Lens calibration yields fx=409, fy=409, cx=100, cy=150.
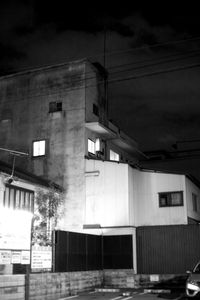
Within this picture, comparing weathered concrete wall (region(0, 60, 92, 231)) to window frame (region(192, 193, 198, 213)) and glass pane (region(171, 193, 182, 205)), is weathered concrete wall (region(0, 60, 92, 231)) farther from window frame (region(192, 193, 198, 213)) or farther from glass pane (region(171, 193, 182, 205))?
window frame (region(192, 193, 198, 213))

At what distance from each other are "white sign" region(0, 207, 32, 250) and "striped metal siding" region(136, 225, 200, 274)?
38.0 ft

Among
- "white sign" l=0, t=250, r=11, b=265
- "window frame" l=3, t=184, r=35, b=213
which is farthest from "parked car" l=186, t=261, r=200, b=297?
"window frame" l=3, t=184, r=35, b=213

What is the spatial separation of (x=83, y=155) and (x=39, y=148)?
4105 millimetres

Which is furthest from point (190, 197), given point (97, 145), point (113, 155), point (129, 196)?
point (113, 155)

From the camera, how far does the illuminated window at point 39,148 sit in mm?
31281

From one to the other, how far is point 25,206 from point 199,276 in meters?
10.8

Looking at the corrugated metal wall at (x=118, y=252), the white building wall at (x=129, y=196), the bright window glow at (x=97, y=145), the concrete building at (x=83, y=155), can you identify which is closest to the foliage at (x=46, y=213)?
the concrete building at (x=83, y=155)

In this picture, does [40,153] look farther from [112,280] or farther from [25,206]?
[112,280]

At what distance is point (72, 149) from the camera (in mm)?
29984

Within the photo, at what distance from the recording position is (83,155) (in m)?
29.4

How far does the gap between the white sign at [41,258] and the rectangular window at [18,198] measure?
4.51 metres

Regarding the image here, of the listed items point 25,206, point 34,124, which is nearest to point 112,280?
point 25,206

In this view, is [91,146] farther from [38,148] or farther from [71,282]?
[71,282]

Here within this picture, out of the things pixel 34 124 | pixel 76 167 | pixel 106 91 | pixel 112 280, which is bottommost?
pixel 112 280
